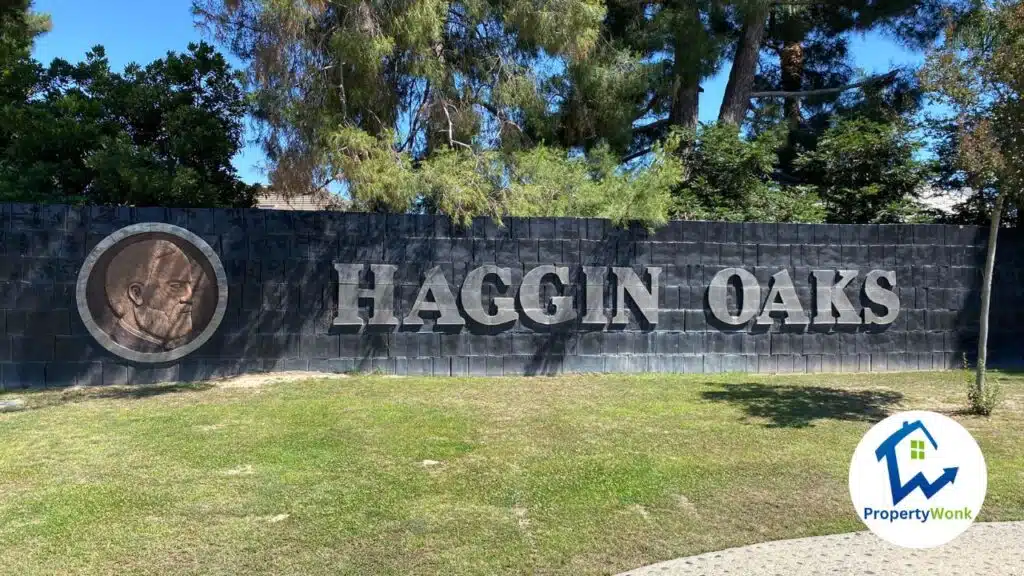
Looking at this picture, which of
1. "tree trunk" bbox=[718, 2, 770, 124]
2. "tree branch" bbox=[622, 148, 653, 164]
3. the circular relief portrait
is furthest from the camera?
"tree branch" bbox=[622, 148, 653, 164]

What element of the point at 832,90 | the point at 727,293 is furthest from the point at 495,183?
the point at 832,90

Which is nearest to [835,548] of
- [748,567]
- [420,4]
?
[748,567]

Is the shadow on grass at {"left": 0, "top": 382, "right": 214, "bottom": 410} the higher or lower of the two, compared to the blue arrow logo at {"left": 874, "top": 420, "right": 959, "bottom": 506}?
lower

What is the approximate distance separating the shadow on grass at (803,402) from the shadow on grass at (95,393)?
651cm

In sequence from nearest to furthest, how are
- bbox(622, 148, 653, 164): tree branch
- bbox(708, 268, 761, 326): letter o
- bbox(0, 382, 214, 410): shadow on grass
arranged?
bbox(0, 382, 214, 410): shadow on grass
bbox(708, 268, 761, 326): letter o
bbox(622, 148, 653, 164): tree branch

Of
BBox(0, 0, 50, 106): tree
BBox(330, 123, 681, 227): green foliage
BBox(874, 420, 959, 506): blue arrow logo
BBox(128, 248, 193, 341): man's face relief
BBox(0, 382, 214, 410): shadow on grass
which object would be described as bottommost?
BBox(0, 382, 214, 410): shadow on grass

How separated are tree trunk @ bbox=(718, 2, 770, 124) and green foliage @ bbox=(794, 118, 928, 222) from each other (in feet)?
6.99

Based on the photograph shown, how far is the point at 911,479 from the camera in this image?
4.16m

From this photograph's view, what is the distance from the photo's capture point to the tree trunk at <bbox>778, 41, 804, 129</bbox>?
1714 centimetres

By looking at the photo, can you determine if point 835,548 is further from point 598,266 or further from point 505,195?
point 505,195

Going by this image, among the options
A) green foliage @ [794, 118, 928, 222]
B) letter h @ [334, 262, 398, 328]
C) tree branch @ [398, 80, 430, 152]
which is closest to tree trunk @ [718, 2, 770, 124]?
green foliage @ [794, 118, 928, 222]

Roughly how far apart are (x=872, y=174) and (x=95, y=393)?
42.5 feet

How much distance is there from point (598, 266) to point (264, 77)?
5.59 metres

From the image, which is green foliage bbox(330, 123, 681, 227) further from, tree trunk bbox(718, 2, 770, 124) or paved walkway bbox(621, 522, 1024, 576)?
paved walkway bbox(621, 522, 1024, 576)
